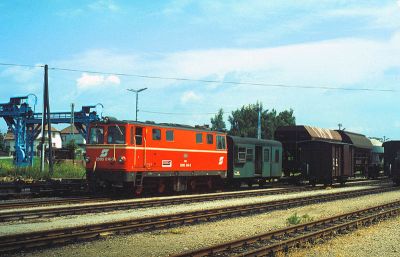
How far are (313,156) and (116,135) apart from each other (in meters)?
14.8

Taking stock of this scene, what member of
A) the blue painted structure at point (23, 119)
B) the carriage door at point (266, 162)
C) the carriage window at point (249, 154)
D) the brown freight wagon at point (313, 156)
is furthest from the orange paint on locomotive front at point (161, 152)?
the blue painted structure at point (23, 119)

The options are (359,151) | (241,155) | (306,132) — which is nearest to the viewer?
(241,155)

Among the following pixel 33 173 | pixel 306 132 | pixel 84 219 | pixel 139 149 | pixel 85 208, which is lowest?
pixel 84 219

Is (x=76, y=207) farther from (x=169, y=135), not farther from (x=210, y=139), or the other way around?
(x=210, y=139)

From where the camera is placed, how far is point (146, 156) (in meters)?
20.5

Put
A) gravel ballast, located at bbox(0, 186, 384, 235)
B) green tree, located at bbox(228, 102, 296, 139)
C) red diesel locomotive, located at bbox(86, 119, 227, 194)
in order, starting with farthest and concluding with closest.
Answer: green tree, located at bbox(228, 102, 296, 139)
red diesel locomotive, located at bbox(86, 119, 227, 194)
gravel ballast, located at bbox(0, 186, 384, 235)

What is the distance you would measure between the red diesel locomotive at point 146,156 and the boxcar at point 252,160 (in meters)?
2.27

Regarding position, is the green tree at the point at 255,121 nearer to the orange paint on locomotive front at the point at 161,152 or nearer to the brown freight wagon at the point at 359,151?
the brown freight wagon at the point at 359,151

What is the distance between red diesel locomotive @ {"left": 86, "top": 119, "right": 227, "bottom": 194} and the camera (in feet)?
65.1

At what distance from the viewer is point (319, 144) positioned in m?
30.1

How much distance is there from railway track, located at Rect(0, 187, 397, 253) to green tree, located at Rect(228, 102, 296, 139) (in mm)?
80047

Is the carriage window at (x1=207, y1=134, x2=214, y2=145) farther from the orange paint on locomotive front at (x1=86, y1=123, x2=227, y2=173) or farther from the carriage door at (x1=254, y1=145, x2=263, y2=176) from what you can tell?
the carriage door at (x1=254, y1=145, x2=263, y2=176)

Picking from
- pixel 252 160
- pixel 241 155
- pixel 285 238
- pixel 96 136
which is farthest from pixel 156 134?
pixel 285 238

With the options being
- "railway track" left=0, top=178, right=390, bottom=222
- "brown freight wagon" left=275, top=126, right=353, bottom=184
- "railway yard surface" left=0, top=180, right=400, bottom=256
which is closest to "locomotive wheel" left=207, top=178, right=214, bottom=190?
"railway track" left=0, top=178, right=390, bottom=222
